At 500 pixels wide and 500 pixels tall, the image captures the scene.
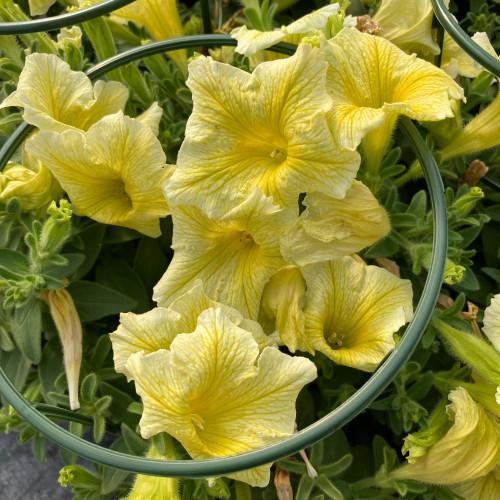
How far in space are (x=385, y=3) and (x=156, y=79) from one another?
341 mm

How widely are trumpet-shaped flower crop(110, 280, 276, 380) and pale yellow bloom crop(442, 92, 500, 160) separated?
373 millimetres

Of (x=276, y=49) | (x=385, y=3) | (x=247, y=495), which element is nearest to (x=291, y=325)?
(x=247, y=495)

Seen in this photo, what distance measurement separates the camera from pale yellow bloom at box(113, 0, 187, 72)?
2.74 ft

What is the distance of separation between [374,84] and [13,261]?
46 cm

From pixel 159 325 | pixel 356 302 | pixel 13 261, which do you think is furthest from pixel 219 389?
pixel 13 261

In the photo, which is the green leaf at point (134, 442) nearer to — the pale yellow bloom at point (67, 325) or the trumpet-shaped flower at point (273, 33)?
the pale yellow bloom at point (67, 325)

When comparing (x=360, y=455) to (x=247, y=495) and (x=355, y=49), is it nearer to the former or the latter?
(x=247, y=495)

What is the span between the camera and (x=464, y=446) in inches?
24.5

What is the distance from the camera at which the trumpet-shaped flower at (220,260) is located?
644mm

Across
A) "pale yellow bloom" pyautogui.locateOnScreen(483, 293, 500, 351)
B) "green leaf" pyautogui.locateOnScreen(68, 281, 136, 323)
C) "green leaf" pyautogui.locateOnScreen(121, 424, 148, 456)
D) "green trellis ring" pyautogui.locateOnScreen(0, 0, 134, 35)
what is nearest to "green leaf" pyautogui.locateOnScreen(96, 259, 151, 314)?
"green leaf" pyautogui.locateOnScreen(68, 281, 136, 323)

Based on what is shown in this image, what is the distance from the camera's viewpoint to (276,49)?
0.68m

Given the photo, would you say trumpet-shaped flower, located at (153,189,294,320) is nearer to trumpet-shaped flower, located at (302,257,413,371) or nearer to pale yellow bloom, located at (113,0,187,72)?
trumpet-shaped flower, located at (302,257,413,371)

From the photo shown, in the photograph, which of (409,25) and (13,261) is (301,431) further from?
(409,25)

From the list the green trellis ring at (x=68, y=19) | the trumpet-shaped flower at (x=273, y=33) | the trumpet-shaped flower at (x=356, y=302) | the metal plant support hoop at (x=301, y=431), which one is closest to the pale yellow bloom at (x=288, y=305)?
the trumpet-shaped flower at (x=356, y=302)
